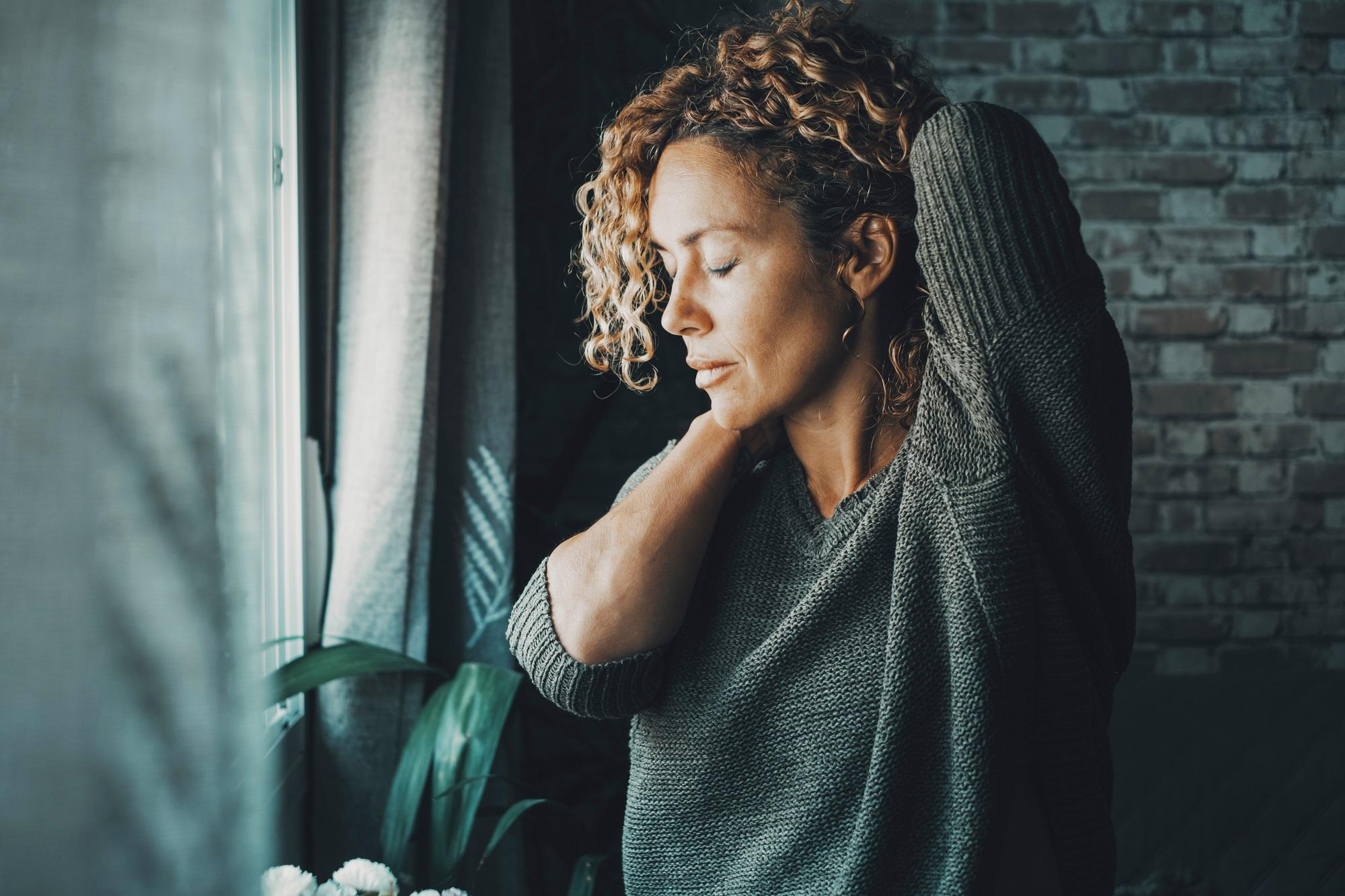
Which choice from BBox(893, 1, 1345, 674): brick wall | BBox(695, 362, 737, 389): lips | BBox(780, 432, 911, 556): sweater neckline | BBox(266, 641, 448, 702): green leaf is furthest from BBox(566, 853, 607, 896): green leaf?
BBox(893, 1, 1345, 674): brick wall

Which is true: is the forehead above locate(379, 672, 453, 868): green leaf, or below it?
above

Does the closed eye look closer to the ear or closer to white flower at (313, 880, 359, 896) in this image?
the ear

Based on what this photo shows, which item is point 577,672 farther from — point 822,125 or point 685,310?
point 822,125

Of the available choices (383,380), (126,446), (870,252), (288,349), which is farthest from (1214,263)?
(126,446)

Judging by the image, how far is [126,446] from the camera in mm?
301

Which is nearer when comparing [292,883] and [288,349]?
[292,883]

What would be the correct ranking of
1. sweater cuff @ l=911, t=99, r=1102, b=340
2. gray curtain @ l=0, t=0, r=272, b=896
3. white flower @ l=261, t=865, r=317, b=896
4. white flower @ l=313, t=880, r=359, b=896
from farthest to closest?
white flower @ l=313, t=880, r=359, b=896, white flower @ l=261, t=865, r=317, b=896, sweater cuff @ l=911, t=99, r=1102, b=340, gray curtain @ l=0, t=0, r=272, b=896

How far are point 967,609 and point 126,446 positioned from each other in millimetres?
588

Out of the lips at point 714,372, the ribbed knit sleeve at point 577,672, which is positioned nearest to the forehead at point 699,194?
the lips at point 714,372

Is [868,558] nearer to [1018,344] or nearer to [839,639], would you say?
[839,639]

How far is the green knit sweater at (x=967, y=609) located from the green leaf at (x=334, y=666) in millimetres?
497

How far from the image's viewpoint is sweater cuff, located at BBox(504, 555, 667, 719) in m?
0.86

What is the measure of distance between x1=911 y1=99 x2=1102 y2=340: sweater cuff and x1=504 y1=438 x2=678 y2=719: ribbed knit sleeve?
1.41 feet

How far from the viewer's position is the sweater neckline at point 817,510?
0.86 m
